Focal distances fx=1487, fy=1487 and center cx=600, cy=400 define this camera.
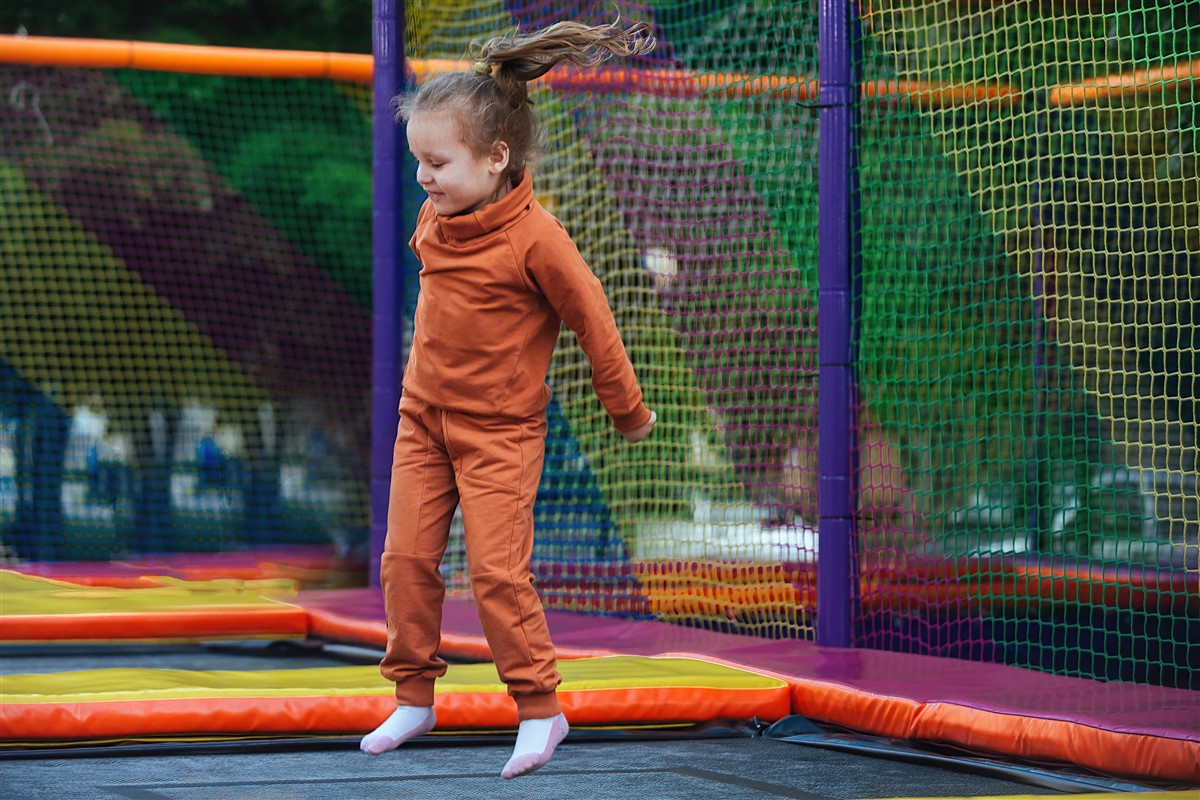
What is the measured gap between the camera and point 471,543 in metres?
2.86

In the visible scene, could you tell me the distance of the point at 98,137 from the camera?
11.0 m

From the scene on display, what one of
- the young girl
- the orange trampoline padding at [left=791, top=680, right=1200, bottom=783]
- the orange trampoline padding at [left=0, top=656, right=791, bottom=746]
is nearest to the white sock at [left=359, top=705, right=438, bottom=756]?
the young girl

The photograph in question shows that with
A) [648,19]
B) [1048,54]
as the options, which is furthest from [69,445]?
[1048,54]

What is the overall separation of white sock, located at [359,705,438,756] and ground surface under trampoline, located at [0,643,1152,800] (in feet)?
1.02

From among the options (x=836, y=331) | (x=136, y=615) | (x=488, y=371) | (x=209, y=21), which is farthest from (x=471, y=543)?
(x=209, y=21)

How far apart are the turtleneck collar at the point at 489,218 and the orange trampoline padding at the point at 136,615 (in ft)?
12.2

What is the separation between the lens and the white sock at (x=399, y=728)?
2.90 m

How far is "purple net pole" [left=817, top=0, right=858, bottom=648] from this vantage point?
5039 mm

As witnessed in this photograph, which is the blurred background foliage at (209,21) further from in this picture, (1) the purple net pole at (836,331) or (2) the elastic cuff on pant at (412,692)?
(2) the elastic cuff on pant at (412,692)

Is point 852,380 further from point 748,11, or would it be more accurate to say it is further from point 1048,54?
point 1048,54

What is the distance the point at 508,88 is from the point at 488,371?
56 centimetres

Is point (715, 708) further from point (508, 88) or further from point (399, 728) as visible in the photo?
point (508, 88)

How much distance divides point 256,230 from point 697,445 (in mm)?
7536

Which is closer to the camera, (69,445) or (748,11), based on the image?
(748,11)
